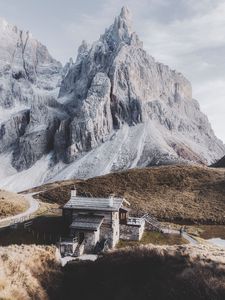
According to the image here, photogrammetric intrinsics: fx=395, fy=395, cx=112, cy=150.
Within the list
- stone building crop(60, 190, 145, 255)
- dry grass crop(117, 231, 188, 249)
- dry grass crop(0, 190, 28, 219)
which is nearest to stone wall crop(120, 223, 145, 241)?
stone building crop(60, 190, 145, 255)

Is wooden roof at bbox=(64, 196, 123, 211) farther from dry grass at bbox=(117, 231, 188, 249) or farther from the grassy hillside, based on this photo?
the grassy hillside

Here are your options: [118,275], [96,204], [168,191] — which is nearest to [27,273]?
[118,275]

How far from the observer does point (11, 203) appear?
71.5m

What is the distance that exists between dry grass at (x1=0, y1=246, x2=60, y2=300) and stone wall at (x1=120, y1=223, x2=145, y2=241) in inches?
1152

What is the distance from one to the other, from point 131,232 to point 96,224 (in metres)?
6.12

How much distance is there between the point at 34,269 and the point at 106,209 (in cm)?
2965

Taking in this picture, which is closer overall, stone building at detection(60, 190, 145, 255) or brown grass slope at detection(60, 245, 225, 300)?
brown grass slope at detection(60, 245, 225, 300)

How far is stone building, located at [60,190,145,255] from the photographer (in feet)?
149

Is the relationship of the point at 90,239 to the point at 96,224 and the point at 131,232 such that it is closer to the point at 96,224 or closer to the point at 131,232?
the point at 96,224

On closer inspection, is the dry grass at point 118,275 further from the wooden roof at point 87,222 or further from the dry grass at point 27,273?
the wooden roof at point 87,222

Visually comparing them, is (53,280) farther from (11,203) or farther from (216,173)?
(216,173)

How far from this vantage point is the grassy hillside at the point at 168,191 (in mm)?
84000

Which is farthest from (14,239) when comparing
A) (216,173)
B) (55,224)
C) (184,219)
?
(216,173)

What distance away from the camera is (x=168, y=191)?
9912 cm
